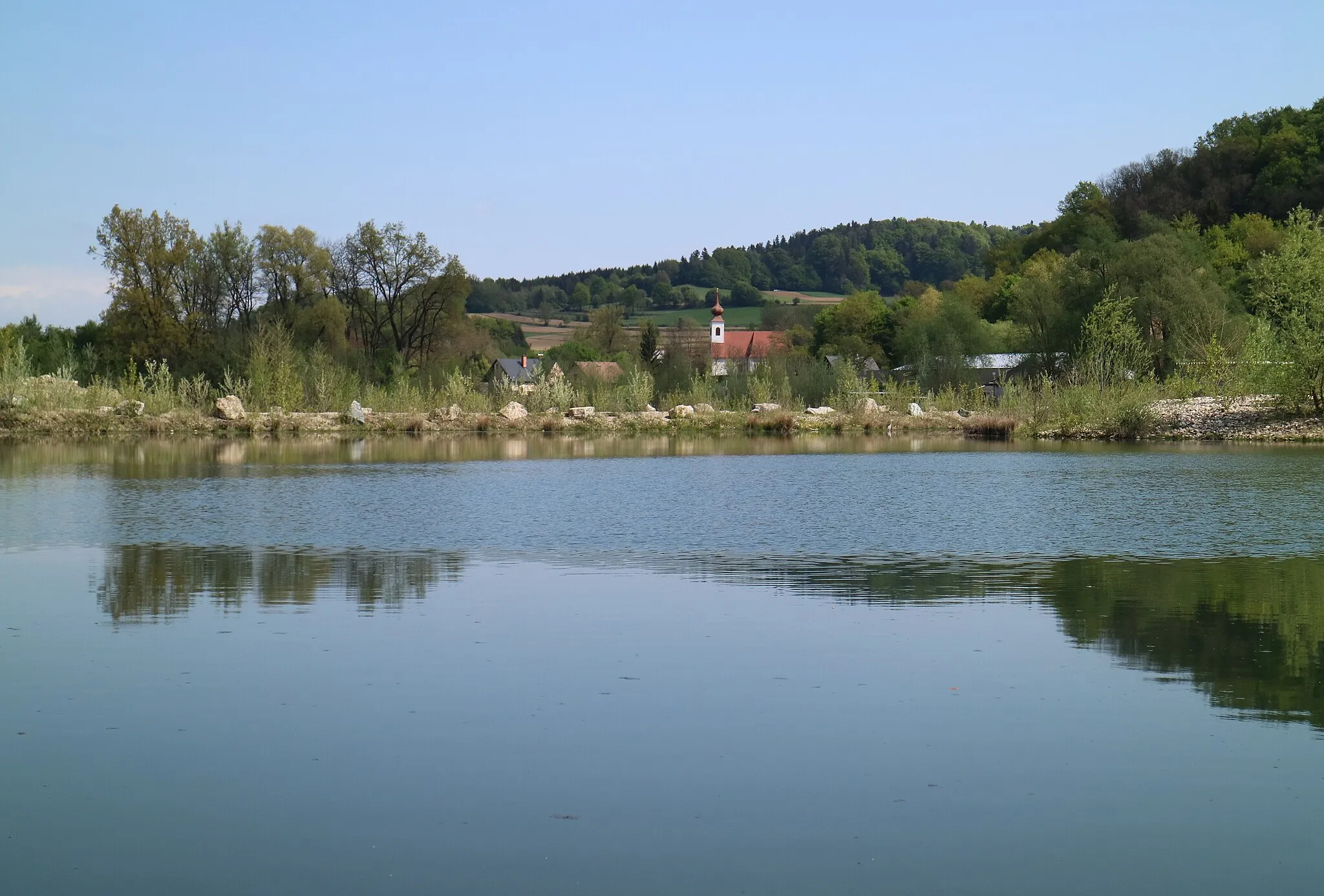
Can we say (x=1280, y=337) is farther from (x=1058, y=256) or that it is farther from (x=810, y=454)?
(x=1058, y=256)

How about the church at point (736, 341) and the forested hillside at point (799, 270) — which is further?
the forested hillside at point (799, 270)

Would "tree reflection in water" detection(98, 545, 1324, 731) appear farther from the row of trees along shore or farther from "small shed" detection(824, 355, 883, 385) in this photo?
"small shed" detection(824, 355, 883, 385)

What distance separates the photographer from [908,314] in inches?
3762

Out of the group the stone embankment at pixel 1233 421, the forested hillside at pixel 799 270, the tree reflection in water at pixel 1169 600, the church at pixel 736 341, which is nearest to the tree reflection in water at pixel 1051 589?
the tree reflection in water at pixel 1169 600

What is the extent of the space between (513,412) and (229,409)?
896 centimetres

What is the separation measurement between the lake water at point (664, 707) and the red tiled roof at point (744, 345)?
10630 centimetres

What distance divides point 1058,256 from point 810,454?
6299 cm

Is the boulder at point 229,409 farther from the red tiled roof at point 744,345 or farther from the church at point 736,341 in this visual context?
the red tiled roof at point 744,345

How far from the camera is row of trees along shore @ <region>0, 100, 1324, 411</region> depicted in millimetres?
40812

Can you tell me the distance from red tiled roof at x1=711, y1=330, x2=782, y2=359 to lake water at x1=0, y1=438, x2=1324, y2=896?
349 feet

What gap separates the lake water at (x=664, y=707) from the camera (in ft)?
14.6

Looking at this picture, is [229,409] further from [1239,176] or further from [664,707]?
[1239,176]

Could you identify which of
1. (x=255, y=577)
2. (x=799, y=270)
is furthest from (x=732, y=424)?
(x=799, y=270)

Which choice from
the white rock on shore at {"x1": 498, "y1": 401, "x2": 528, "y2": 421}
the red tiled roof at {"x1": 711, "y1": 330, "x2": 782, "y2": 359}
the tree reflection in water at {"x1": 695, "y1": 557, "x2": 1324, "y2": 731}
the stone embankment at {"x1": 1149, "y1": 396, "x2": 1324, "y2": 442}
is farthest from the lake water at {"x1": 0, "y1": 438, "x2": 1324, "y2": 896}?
the red tiled roof at {"x1": 711, "y1": 330, "x2": 782, "y2": 359}
